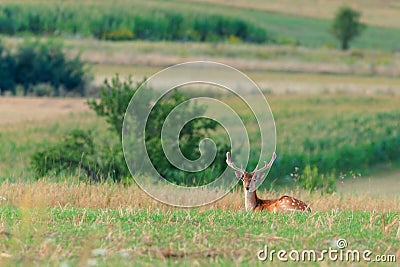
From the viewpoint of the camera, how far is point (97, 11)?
84.4 m

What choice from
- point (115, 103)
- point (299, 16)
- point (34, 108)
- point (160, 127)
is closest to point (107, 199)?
point (160, 127)

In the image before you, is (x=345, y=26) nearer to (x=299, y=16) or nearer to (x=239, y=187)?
(x=299, y=16)

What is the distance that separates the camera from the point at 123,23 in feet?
267

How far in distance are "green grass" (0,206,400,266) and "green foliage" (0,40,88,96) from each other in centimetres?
3614

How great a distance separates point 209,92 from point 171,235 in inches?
1445

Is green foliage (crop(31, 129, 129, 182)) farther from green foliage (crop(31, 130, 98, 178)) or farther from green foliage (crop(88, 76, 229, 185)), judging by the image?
green foliage (crop(88, 76, 229, 185))

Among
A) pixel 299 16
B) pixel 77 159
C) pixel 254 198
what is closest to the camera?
pixel 254 198

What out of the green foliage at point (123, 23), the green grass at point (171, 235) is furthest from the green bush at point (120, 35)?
the green grass at point (171, 235)

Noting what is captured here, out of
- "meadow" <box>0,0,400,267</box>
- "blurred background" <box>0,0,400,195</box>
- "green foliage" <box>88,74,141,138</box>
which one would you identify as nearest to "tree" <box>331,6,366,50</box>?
"blurred background" <box>0,0,400,195</box>

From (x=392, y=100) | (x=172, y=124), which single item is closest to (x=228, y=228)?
(x=172, y=124)

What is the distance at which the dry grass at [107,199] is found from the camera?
A: 1235 centimetres

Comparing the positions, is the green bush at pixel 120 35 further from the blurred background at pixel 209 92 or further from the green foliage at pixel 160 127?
the green foliage at pixel 160 127

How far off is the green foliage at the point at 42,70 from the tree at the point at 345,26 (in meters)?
42.2

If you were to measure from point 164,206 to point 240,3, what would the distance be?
92596mm
